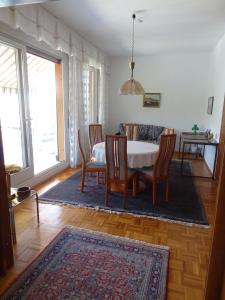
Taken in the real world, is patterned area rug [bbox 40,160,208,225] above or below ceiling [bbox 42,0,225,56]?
below

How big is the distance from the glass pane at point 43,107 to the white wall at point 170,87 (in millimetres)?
2386

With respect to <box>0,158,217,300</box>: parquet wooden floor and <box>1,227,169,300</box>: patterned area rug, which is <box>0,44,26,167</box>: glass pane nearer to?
<box>0,158,217,300</box>: parquet wooden floor

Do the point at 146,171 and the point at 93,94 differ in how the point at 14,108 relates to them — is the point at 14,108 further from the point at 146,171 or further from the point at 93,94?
the point at 93,94

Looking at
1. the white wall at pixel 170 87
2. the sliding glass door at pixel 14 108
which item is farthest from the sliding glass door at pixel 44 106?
the white wall at pixel 170 87

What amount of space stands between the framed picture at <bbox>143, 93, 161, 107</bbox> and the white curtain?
3.79ft

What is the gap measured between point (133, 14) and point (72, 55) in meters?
1.32

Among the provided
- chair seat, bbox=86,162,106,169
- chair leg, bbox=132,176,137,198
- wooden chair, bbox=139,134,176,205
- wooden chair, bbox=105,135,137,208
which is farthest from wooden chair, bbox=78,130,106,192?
wooden chair, bbox=139,134,176,205

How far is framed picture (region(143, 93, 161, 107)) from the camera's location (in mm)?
5957

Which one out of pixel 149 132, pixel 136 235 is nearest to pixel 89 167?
pixel 136 235

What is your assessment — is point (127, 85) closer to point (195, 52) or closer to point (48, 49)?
point (48, 49)

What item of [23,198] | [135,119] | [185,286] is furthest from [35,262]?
[135,119]

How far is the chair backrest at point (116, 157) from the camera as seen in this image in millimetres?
2514

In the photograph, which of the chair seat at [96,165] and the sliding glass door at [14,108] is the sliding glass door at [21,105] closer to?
the sliding glass door at [14,108]

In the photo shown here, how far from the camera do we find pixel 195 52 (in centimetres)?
544
